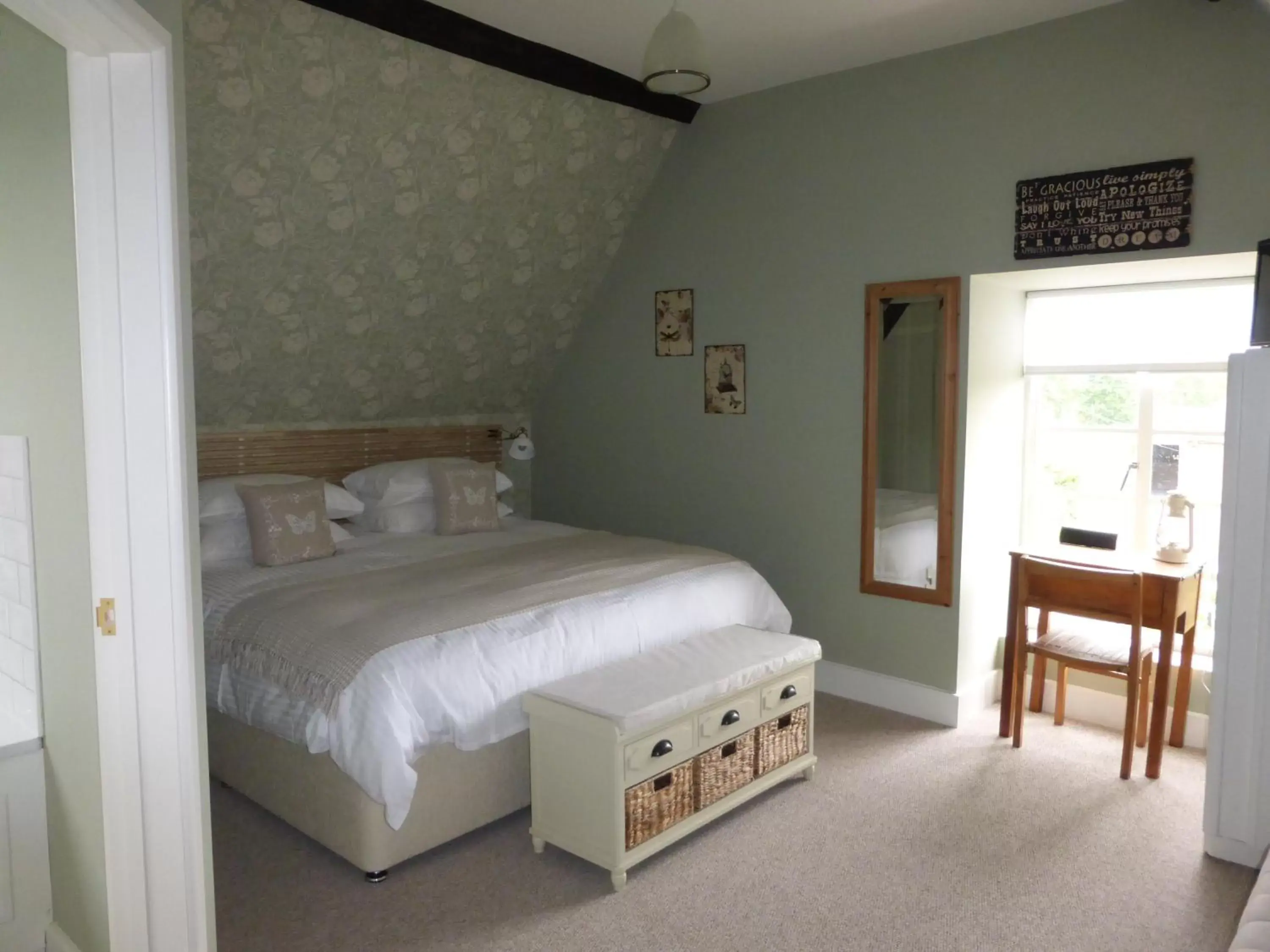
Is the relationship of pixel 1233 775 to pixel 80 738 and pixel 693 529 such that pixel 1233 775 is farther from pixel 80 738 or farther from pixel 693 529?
pixel 80 738

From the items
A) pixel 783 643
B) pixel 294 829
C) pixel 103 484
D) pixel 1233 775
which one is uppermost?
pixel 103 484

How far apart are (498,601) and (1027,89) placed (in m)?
2.68

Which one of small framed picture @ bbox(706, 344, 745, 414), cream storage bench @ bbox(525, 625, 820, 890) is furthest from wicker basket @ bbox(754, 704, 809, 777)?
small framed picture @ bbox(706, 344, 745, 414)

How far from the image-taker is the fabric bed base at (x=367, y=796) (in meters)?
2.64

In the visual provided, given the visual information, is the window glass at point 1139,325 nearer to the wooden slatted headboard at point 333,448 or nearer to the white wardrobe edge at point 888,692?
the white wardrobe edge at point 888,692

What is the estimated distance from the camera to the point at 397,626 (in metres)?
2.78

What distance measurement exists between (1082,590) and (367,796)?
8.35ft

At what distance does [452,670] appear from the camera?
2.69 m

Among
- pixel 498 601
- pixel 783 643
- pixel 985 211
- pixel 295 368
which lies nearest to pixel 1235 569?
pixel 783 643

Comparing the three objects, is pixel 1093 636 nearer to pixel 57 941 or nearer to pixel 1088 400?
pixel 1088 400

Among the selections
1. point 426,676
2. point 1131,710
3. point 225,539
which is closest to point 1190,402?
point 1131,710

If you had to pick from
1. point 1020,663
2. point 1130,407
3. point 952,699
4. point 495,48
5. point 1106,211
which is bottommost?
point 952,699

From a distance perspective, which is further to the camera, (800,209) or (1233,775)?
(800,209)

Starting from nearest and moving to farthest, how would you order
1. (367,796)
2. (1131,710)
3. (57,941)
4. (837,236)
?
(57,941) < (367,796) < (1131,710) < (837,236)
